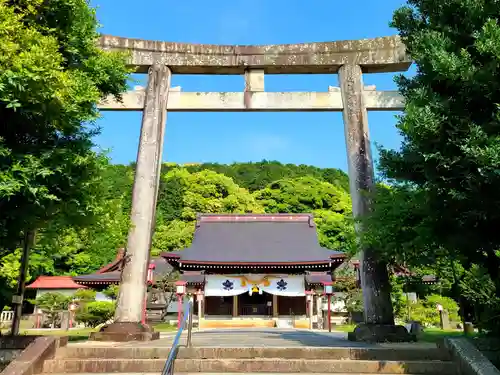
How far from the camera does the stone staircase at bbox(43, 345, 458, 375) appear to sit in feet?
15.7

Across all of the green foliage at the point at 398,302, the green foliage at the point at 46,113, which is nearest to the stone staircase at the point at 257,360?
the green foliage at the point at 46,113

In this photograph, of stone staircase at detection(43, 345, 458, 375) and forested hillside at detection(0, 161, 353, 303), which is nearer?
stone staircase at detection(43, 345, 458, 375)

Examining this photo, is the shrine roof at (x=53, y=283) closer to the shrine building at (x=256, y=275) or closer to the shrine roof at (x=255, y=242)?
the shrine roof at (x=255, y=242)

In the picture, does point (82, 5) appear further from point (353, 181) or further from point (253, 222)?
point (253, 222)

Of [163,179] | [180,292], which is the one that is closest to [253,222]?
[180,292]

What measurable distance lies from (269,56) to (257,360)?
22.5 feet

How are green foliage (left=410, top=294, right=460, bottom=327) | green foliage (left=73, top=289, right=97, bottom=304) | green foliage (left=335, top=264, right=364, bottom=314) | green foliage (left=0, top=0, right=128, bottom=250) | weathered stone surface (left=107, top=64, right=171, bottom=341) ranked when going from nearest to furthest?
green foliage (left=0, top=0, right=128, bottom=250)
weathered stone surface (left=107, top=64, right=171, bottom=341)
green foliage (left=410, top=294, right=460, bottom=327)
green foliage (left=335, top=264, right=364, bottom=314)
green foliage (left=73, top=289, right=97, bottom=304)

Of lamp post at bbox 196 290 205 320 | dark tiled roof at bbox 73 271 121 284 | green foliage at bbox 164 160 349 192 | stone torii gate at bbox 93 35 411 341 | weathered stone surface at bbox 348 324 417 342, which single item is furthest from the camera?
green foliage at bbox 164 160 349 192

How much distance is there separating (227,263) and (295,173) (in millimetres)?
39180

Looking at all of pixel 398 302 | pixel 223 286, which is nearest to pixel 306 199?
pixel 223 286

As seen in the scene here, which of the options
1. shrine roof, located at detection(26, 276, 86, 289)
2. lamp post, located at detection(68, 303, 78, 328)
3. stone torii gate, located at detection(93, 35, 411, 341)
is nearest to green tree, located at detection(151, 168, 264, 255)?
shrine roof, located at detection(26, 276, 86, 289)

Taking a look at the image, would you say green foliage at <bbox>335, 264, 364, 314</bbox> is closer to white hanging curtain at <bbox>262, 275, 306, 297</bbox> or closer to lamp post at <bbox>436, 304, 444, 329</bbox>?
white hanging curtain at <bbox>262, 275, 306, 297</bbox>

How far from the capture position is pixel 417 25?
5727 millimetres

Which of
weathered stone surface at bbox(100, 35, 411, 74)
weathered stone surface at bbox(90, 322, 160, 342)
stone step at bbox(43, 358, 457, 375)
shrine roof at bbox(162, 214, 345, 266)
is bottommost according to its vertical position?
stone step at bbox(43, 358, 457, 375)
